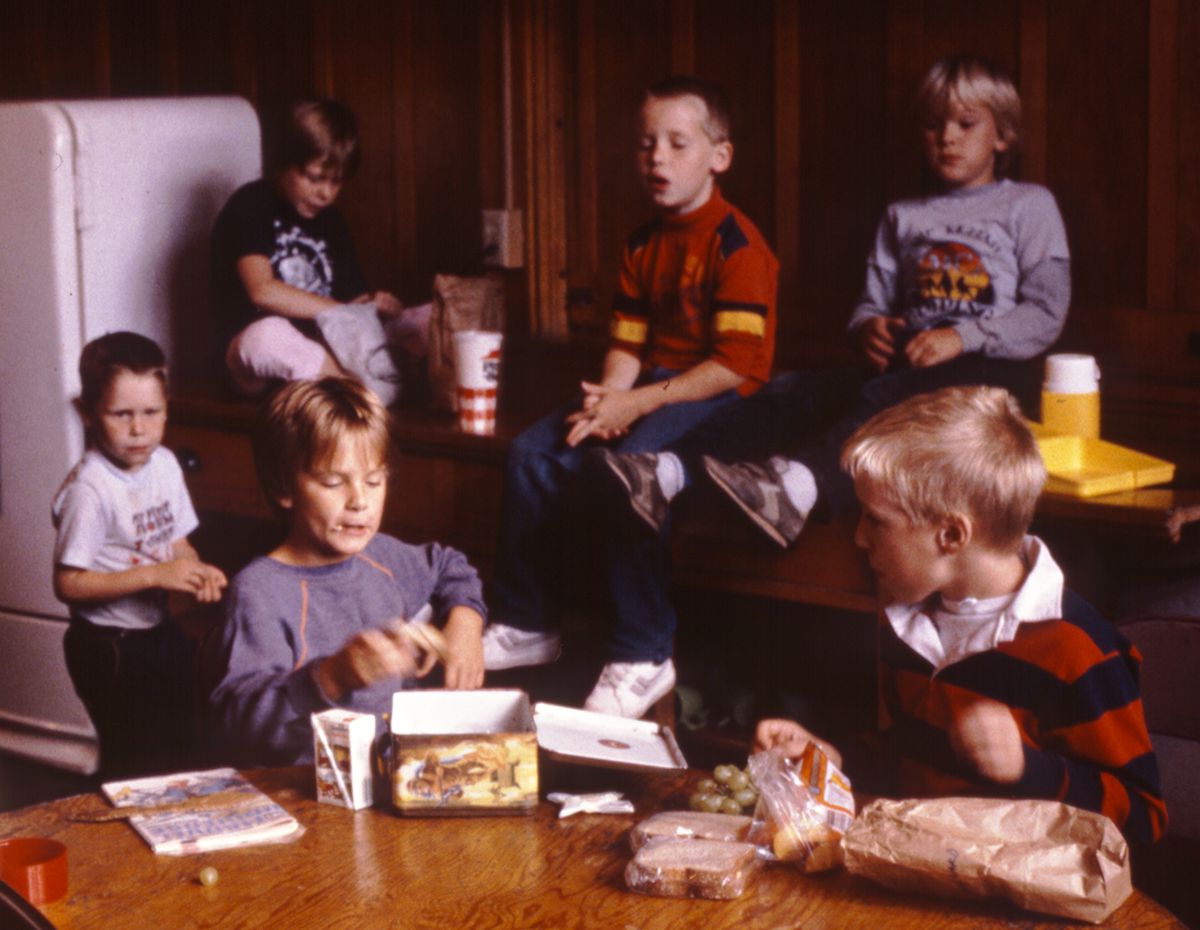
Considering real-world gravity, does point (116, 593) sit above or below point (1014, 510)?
below

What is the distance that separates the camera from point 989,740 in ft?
4.56

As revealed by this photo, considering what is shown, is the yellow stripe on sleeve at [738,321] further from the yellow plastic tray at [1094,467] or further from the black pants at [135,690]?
the black pants at [135,690]

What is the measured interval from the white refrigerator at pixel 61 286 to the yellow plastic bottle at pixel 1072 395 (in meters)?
1.93

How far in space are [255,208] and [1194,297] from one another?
1.86 m

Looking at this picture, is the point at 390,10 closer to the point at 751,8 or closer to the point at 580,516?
the point at 751,8

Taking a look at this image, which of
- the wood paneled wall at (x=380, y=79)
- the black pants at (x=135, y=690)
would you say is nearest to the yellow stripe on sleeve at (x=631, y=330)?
Result: the wood paneled wall at (x=380, y=79)

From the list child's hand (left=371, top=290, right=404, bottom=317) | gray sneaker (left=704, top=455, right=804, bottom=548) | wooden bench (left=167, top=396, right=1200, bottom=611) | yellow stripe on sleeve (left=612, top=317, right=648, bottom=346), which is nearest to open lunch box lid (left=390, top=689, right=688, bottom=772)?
wooden bench (left=167, top=396, right=1200, bottom=611)

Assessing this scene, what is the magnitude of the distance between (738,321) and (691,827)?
4.82 ft

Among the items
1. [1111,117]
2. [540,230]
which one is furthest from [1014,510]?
[540,230]

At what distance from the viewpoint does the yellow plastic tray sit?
2.38 meters

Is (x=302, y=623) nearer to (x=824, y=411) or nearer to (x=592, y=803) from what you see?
(x=592, y=803)

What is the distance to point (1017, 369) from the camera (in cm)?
268

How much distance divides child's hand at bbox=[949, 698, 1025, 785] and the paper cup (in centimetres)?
172

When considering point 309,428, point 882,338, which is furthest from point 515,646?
point 309,428
